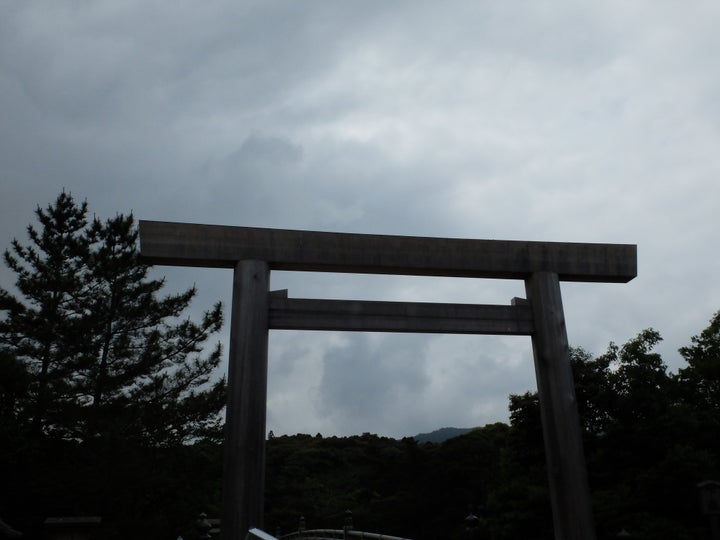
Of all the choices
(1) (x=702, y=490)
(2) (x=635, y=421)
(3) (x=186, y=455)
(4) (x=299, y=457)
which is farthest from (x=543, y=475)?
(4) (x=299, y=457)

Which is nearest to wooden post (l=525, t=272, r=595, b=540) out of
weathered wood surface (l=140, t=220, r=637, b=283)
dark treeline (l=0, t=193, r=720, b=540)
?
weathered wood surface (l=140, t=220, r=637, b=283)

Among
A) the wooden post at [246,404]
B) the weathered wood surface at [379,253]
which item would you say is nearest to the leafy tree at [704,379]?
the weathered wood surface at [379,253]

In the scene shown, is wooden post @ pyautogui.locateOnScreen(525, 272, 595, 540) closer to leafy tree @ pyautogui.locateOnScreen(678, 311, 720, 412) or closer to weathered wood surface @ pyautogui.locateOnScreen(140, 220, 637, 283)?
weathered wood surface @ pyautogui.locateOnScreen(140, 220, 637, 283)

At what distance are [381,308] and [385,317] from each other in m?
0.12

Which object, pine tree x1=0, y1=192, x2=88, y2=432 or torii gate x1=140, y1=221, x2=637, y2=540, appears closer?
torii gate x1=140, y1=221, x2=637, y2=540

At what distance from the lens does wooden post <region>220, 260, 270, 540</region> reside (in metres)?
6.36

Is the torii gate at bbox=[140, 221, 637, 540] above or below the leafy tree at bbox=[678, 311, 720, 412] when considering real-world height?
below

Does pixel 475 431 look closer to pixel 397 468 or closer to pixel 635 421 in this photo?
pixel 397 468

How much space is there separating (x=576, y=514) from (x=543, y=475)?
9563 millimetres

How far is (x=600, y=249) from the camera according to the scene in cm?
819

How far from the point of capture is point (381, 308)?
7500mm

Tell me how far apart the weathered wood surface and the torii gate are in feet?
0.04

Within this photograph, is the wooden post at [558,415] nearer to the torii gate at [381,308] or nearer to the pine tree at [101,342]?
the torii gate at [381,308]

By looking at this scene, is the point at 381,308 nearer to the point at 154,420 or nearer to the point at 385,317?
the point at 385,317
